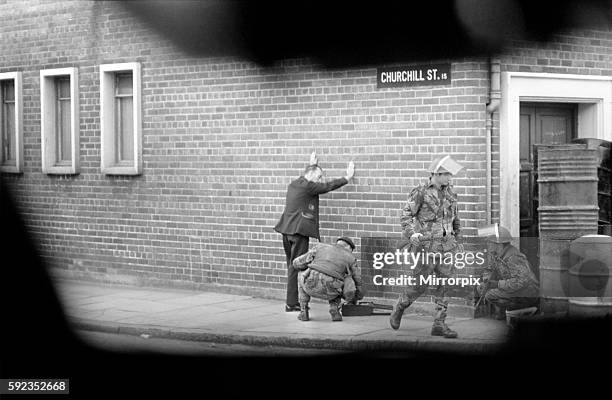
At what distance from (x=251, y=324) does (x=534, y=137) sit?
4.48 metres

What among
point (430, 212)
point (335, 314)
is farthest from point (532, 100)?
point (335, 314)

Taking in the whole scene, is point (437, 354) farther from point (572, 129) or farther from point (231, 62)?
point (231, 62)

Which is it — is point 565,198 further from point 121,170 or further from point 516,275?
point 121,170

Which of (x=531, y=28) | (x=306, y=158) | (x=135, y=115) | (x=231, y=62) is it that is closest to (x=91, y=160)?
(x=135, y=115)

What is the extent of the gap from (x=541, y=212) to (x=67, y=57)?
27.7ft

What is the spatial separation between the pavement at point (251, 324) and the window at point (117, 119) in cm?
233

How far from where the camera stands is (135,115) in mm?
15656

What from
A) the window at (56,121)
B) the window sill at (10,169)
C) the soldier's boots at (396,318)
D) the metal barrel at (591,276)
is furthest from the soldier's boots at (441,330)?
the window sill at (10,169)

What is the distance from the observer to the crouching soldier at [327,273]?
1194cm

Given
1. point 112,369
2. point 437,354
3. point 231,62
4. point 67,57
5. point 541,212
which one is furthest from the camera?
point 67,57

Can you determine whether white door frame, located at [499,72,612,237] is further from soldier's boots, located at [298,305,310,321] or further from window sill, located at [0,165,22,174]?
window sill, located at [0,165,22,174]

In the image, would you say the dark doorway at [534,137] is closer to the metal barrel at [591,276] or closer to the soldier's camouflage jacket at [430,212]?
the metal barrel at [591,276]

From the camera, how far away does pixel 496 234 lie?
1165 centimetres

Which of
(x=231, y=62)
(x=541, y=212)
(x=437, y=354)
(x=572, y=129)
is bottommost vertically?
(x=437, y=354)
